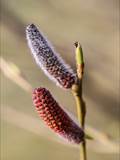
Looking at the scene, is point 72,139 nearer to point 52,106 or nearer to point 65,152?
point 52,106

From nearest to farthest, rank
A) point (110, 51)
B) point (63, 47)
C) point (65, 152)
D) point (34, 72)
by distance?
point (63, 47) < point (110, 51) < point (34, 72) < point (65, 152)

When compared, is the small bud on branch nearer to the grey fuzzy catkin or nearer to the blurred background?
the grey fuzzy catkin

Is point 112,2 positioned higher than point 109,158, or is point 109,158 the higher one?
point 112,2

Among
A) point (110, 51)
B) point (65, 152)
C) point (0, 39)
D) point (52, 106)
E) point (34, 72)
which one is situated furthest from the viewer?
point (65, 152)

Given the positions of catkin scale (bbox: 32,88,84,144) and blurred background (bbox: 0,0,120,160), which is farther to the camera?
blurred background (bbox: 0,0,120,160)

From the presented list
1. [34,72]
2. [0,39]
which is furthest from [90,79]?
[0,39]

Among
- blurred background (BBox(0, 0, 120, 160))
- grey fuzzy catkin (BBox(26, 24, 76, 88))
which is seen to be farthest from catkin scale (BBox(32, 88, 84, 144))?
blurred background (BBox(0, 0, 120, 160))

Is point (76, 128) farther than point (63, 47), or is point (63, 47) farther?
point (63, 47)

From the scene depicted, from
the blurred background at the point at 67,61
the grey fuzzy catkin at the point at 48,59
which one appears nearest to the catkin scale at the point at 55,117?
the grey fuzzy catkin at the point at 48,59
